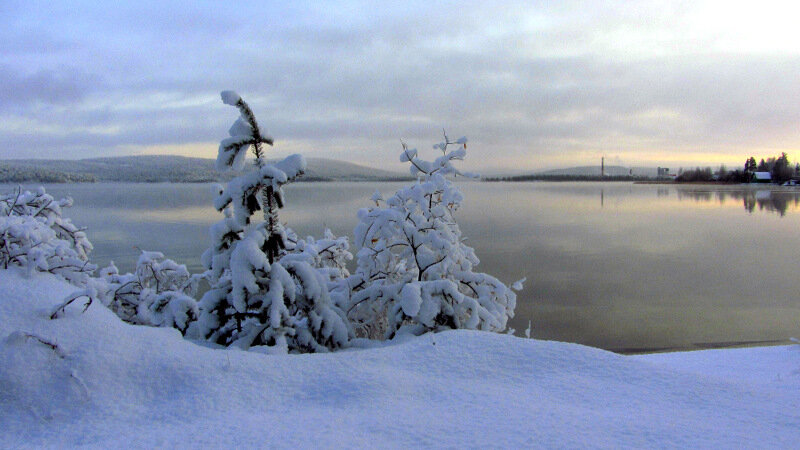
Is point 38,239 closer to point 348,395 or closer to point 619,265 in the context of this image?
point 348,395

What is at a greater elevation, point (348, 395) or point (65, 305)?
point (65, 305)

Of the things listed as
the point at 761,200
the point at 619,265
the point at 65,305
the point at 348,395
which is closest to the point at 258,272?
the point at 65,305

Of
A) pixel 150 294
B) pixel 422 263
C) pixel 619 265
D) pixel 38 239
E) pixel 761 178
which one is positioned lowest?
pixel 619 265

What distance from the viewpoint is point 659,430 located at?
2.98 m

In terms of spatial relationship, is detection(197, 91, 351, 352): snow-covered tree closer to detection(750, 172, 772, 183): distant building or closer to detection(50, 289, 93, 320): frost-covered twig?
detection(50, 289, 93, 320): frost-covered twig

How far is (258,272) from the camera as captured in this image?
16.2 ft

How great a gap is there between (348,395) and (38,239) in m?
4.48

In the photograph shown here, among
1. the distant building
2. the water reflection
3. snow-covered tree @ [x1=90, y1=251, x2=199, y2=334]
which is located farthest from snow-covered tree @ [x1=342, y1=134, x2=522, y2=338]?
the distant building

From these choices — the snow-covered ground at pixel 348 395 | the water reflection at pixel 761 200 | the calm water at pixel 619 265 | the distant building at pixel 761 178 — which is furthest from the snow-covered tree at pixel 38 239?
the distant building at pixel 761 178

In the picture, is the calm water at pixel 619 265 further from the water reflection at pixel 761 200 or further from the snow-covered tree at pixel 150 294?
the water reflection at pixel 761 200

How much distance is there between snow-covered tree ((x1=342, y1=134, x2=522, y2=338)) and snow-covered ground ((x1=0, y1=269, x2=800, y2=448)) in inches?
65.6

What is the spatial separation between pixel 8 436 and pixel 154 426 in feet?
2.65

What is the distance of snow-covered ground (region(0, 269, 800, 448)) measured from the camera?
2873mm

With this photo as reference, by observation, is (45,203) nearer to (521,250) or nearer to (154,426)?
(154,426)
